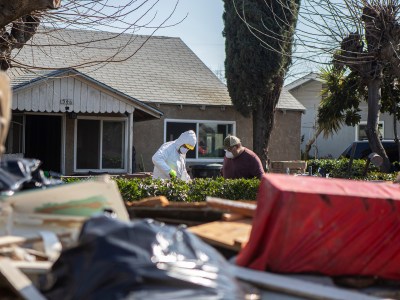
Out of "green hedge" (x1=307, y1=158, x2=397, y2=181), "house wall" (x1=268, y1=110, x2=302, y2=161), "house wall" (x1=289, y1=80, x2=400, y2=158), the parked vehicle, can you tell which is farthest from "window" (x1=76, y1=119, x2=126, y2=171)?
"house wall" (x1=289, y1=80, x2=400, y2=158)

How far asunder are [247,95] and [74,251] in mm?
18578

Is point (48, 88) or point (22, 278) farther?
point (48, 88)

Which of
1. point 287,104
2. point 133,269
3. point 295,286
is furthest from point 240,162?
point 287,104

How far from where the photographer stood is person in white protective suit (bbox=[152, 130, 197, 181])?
34.6ft

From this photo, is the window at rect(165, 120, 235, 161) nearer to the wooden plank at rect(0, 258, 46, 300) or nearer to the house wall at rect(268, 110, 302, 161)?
the house wall at rect(268, 110, 302, 161)

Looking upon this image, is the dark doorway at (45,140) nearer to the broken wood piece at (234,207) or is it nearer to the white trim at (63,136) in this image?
the white trim at (63,136)

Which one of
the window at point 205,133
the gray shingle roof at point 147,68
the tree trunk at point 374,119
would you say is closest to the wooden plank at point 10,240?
the tree trunk at point 374,119

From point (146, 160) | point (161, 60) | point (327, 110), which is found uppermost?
point (161, 60)

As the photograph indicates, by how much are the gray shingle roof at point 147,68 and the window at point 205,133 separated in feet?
2.46

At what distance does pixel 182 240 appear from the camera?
3047 mm

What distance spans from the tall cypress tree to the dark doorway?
5.95 metres

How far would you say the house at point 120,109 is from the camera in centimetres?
1669

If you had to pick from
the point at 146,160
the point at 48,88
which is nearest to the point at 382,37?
the point at 48,88

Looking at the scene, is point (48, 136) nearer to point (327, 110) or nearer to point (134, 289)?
point (327, 110)
